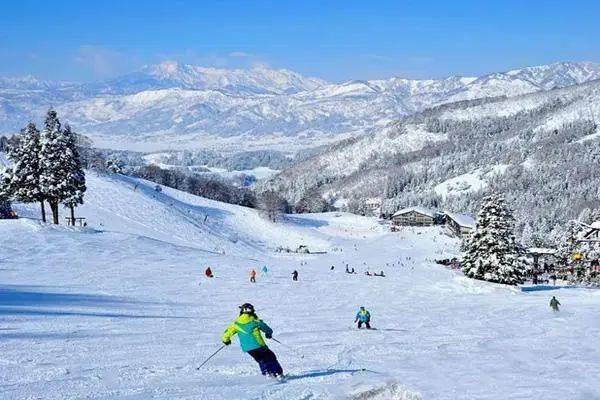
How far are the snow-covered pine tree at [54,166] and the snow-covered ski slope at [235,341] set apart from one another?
6622mm

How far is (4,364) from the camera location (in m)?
12.1

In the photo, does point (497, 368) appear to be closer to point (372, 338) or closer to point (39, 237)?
point (372, 338)

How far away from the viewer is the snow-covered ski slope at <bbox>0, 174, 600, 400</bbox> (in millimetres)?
11008

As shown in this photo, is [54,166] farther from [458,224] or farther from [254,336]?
[458,224]

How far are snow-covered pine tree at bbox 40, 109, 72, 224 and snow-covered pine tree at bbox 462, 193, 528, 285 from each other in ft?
115

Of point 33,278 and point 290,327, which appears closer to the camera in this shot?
point 290,327

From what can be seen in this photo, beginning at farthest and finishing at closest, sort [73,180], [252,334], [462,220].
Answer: [462,220] < [73,180] < [252,334]

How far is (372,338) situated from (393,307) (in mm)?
10300

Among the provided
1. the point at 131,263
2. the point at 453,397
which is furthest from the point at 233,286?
the point at 453,397

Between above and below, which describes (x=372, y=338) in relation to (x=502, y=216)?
below

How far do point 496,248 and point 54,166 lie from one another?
37.7 metres

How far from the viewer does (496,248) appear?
4309 cm

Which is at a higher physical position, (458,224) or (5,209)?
(5,209)

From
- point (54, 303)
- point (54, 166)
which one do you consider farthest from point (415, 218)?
point (54, 303)
